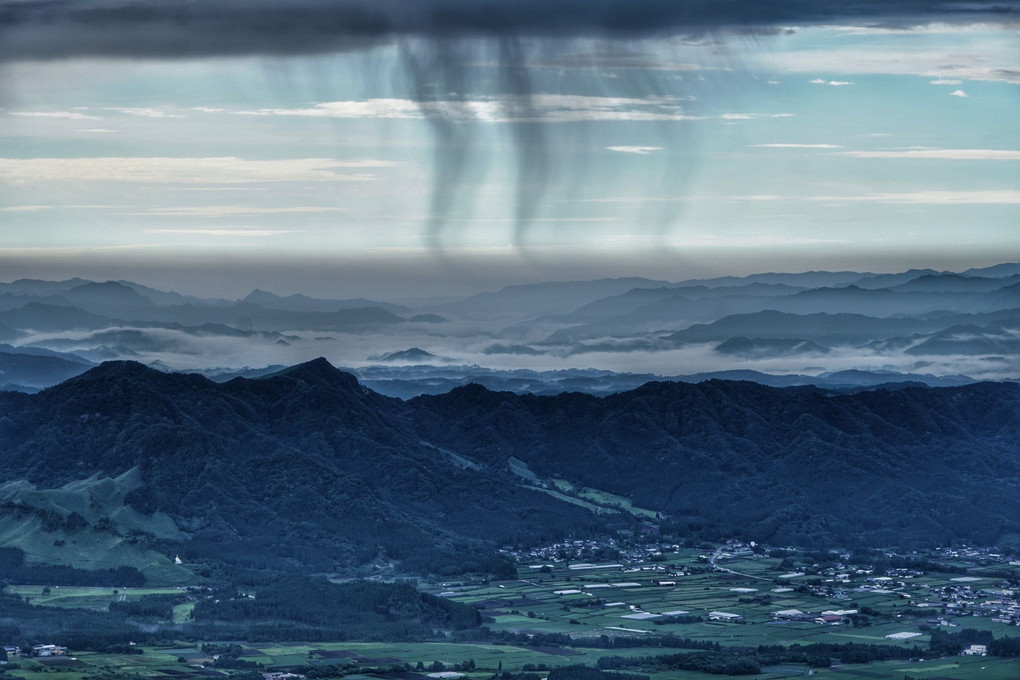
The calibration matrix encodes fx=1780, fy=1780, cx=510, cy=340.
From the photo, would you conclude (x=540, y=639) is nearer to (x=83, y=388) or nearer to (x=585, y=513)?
(x=585, y=513)

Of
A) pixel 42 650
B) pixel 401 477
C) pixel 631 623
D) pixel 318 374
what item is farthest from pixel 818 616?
pixel 318 374

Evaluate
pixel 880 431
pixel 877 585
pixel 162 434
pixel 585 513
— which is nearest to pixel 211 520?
pixel 162 434

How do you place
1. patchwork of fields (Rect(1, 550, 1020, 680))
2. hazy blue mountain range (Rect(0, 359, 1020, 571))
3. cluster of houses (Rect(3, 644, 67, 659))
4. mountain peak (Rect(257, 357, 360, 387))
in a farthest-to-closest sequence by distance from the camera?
1. mountain peak (Rect(257, 357, 360, 387))
2. hazy blue mountain range (Rect(0, 359, 1020, 571))
3. cluster of houses (Rect(3, 644, 67, 659))
4. patchwork of fields (Rect(1, 550, 1020, 680))

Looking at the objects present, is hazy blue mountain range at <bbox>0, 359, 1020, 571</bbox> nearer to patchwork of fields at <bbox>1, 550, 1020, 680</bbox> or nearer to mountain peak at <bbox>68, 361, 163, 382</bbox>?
mountain peak at <bbox>68, 361, 163, 382</bbox>

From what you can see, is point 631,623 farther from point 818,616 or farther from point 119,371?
point 119,371

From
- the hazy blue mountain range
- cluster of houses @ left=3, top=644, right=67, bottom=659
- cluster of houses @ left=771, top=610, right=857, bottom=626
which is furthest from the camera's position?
the hazy blue mountain range

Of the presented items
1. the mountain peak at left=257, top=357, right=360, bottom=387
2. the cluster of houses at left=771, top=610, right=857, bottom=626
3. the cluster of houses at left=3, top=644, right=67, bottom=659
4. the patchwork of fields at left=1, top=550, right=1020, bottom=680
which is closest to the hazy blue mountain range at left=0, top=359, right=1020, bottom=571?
the mountain peak at left=257, top=357, right=360, bottom=387

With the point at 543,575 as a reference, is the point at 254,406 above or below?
above

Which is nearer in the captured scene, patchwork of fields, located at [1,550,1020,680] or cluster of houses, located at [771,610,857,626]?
patchwork of fields, located at [1,550,1020,680]
